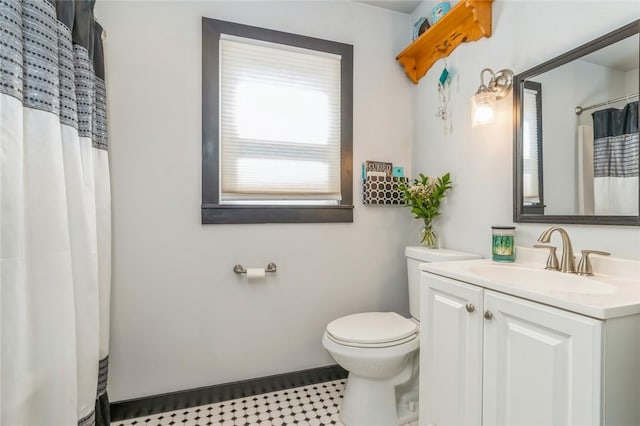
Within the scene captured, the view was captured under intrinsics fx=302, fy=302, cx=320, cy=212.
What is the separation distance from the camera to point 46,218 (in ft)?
2.99

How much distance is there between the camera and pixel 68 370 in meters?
0.94

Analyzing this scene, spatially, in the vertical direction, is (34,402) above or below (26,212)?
below

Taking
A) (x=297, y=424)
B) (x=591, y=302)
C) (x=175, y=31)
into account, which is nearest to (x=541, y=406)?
(x=591, y=302)

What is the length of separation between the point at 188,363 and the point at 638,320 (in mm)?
1829

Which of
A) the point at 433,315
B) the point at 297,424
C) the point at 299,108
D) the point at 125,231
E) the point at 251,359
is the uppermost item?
the point at 299,108

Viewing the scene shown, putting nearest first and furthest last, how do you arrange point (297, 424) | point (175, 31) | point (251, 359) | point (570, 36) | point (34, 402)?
point (34, 402) < point (570, 36) < point (297, 424) < point (175, 31) < point (251, 359)

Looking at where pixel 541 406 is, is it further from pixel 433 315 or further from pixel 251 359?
pixel 251 359

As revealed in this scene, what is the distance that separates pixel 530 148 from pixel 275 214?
131cm

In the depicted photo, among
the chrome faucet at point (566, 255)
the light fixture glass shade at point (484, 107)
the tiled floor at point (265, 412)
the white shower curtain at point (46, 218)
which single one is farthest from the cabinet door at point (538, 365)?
the white shower curtain at point (46, 218)

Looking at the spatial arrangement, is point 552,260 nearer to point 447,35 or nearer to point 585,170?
point 585,170

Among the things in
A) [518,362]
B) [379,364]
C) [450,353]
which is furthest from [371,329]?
[518,362]

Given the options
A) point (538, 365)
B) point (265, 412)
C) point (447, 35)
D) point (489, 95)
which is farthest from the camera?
point (447, 35)

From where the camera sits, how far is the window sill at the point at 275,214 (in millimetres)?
1675

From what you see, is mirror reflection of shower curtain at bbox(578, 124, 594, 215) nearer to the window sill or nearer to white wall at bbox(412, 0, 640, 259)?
white wall at bbox(412, 0, 640, 259)
